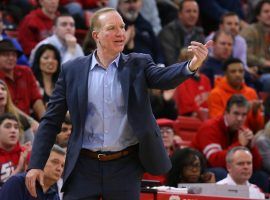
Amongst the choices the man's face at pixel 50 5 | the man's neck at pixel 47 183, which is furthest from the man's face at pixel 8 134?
the man's face at pixel 50 5

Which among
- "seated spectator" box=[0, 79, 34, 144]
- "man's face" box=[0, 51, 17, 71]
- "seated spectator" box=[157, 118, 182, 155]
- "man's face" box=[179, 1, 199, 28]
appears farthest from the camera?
"man's face" box=[179, 1, 199, 28]

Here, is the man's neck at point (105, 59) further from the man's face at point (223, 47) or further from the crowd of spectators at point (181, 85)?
the man's face at point (223, 47)

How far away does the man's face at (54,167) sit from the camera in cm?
679

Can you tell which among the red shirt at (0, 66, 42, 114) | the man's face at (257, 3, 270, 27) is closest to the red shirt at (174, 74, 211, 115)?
the red shirt at (0, 66, 42, 114)

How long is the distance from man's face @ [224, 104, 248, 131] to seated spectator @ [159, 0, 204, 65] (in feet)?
7.04

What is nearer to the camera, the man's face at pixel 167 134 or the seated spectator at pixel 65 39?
the man's face at pixel 167 134

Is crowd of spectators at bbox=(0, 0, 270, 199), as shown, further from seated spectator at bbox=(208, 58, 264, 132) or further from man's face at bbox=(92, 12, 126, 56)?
man's face at bbox=(92, 12, 126, 56)

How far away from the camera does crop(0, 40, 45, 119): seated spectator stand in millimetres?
9406

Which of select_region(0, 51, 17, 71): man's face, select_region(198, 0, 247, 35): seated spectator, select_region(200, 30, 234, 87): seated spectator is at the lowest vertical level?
select_region(0, 51, 17, 71): man's face

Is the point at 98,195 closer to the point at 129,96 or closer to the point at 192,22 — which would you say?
the point at 129,96

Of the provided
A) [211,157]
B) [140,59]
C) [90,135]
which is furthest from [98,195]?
[211,157]

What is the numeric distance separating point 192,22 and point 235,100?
9.69 ft

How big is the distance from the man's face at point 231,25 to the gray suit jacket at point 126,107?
7316 mm

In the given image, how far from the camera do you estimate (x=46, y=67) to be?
32.7 feet
